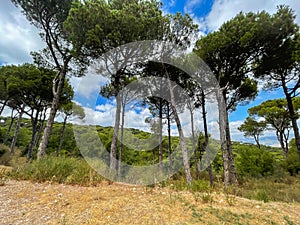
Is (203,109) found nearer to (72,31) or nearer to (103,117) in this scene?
(103,117)

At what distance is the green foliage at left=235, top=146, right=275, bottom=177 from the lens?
44.7 ft

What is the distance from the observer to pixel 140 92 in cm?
1080

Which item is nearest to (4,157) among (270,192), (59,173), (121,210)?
(59,173)

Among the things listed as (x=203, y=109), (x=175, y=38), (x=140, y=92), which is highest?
(x=175, y=38)

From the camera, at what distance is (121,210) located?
218 cm

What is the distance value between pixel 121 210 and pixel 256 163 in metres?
15.7

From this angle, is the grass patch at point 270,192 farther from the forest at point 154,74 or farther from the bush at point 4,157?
the bush at point 4,157

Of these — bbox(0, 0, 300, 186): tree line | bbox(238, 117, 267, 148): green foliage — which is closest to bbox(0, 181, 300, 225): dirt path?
bbox(0, 0, 300, 186): tree line

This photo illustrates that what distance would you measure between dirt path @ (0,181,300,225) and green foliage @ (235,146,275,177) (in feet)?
43.9

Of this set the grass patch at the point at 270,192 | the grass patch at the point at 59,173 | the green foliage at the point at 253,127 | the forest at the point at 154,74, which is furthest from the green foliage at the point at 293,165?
the grass patch at the point at 59,173

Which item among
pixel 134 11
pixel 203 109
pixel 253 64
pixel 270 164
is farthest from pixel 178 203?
pixel 270 164

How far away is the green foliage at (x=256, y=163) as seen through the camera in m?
13.6

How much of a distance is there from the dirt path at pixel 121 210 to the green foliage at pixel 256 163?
526 inches

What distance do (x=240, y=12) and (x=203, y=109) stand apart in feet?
19.4
